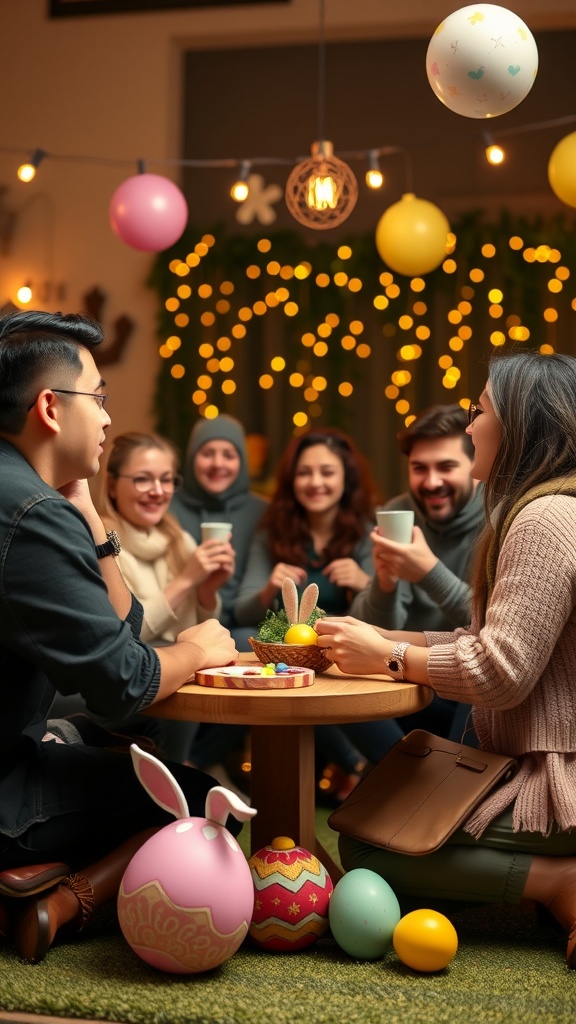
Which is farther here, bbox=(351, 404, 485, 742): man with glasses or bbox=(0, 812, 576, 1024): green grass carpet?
bbox=(351, 404, 485, 742): man with glasses

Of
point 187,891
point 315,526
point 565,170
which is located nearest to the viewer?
point 187,891

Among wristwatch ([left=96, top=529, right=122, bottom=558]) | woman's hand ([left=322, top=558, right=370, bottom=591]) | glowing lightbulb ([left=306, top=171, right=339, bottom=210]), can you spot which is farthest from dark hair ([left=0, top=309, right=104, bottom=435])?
glowing lightbulb ([left=306, top=171, right=339, bottom=210])

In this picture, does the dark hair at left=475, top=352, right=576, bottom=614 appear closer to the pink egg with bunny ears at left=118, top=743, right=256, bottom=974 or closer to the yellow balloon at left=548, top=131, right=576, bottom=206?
the pink egg with bunny ears at left=118, top=743, right=256, bottom=974

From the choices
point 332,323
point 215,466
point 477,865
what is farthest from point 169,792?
point 332,323

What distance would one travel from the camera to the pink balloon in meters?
4.43

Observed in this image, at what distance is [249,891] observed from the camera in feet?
6.67

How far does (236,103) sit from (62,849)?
540 cm

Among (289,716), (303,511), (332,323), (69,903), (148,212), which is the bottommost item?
(69,903)

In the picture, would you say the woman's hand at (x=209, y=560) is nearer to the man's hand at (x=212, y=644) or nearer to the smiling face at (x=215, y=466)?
the smiling face at (x=215, y=466)

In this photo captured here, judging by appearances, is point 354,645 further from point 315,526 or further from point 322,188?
point 322,188

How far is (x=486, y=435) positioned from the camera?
2.38m

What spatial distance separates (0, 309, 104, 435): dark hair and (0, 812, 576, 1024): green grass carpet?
104 centimetres

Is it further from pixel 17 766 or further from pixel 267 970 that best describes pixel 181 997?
pixel 17 766

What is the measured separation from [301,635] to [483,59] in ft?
5.25
